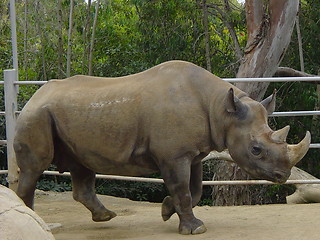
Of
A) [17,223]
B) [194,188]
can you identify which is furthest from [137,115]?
[17,223]

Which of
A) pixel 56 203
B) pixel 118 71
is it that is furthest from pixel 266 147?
pixel 118 71

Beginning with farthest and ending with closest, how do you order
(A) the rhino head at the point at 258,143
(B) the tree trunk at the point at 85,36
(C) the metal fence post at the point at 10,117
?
(B) the tree trunk at the point at 85,36
(C) the metal fence post at the point at 10,117
(A) the rhino head at the point at 258,143

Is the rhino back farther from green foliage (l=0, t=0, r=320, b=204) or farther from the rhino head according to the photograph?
green foliage (l=0, t=0, r=320, b=204)

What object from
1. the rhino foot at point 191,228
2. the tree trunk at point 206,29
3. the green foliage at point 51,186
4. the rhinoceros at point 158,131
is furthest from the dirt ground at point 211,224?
the tree trunk at point 206,29

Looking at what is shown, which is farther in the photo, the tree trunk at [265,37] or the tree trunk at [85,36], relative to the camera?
the tree trunk at [85,36]

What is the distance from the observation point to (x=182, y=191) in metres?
6.16

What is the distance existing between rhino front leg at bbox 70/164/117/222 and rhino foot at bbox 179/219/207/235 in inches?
35.1

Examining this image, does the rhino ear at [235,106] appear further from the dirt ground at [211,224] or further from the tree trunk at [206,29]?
the tree trunk at [206,29]

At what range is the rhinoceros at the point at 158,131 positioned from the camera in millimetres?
6094

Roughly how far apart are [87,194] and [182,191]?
1140 mm

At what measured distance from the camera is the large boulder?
146 inches

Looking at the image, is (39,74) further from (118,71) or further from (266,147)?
(266,147)

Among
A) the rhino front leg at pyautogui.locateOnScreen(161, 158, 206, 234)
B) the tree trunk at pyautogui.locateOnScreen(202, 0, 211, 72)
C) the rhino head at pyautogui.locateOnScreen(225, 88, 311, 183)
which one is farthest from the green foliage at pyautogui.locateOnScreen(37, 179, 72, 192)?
the rhino head at pyautogui.locateOnScreen(225, 88, 311, 183)

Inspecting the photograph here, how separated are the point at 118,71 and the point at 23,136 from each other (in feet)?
34.3
